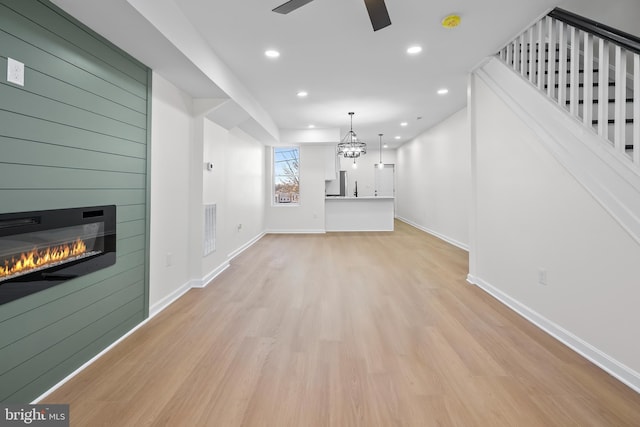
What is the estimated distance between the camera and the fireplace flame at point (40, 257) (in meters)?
1.45

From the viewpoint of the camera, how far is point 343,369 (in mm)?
1854

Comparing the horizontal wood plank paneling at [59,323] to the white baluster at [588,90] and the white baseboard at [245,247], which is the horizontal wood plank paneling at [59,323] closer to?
the white baseboard at [245,247]

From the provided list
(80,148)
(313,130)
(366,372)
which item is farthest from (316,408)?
(313,130)

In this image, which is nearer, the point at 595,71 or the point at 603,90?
the point at 603,90

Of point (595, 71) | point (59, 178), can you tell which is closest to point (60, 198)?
point (59, 178)

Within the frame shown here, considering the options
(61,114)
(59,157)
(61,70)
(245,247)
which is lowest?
(245,247)

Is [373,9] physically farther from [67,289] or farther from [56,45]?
[67,289]

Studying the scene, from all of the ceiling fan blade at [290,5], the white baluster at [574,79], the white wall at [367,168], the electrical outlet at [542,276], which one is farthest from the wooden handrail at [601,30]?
the white wall at [367,168]

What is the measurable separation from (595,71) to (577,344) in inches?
113

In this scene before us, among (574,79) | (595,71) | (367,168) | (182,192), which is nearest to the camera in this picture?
(574,79)

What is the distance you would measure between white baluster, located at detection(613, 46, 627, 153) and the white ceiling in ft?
2.72

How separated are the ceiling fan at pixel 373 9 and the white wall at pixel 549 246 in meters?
1.60

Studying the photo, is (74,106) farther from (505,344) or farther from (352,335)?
(505,344)

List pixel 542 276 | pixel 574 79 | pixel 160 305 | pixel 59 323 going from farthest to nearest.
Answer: pixel 160 305 < pixel 542 276 < pixel 574 79 < pixel 59 323
